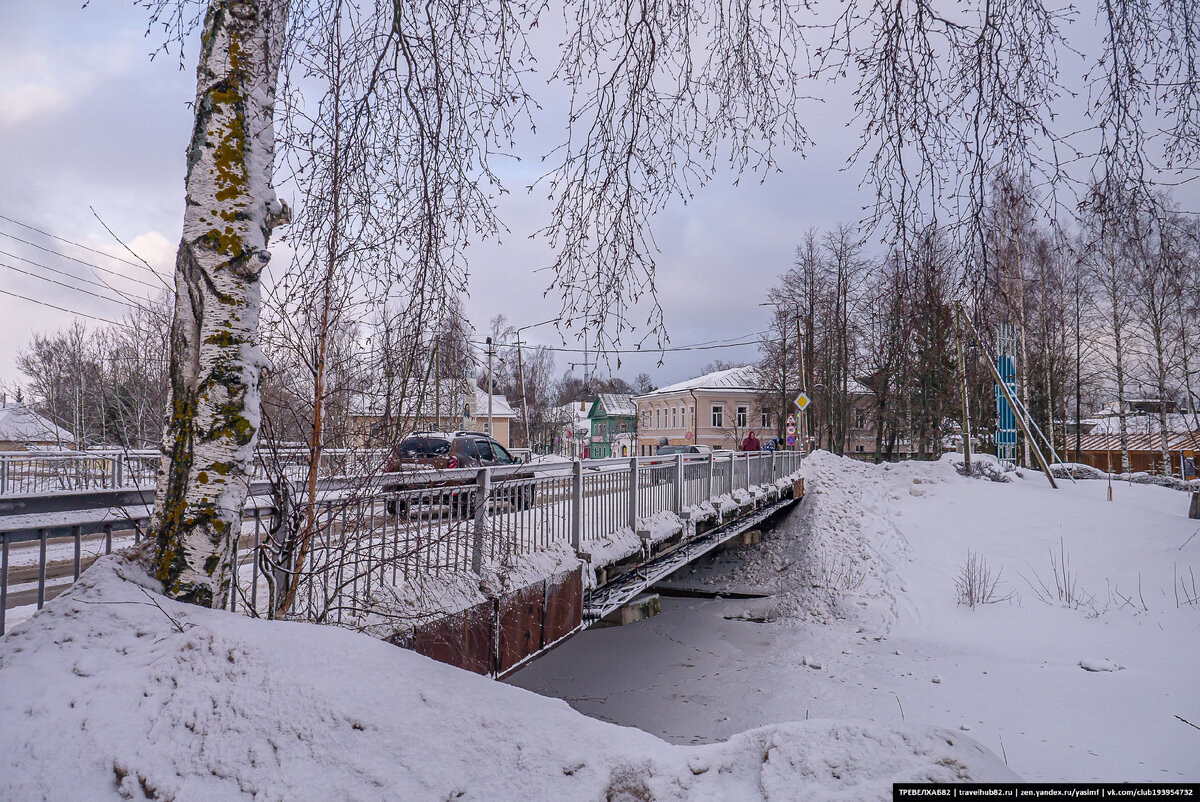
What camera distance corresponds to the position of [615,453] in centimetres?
6103

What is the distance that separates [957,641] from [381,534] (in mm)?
10057

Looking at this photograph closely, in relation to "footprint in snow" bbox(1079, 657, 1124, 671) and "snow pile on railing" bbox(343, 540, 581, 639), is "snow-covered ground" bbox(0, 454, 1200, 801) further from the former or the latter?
"snow pile on railing" bbox(343, 540, 581, 639)

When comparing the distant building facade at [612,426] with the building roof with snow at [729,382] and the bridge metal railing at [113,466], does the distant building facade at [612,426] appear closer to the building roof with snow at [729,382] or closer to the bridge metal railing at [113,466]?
the building roof with snow at [729,382]

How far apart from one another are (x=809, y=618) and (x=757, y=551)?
544cm

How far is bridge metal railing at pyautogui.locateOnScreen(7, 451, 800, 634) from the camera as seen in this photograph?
3.88 m

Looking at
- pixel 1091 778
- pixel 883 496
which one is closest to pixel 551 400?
pixel 883 496

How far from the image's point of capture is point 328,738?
2.03 meters

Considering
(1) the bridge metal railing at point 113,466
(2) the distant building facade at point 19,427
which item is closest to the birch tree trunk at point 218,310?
(1) the bridge metal railing at point 113,466

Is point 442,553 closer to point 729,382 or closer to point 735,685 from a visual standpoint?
point 735,685

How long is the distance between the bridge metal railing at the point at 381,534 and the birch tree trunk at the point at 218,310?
0.53 meters

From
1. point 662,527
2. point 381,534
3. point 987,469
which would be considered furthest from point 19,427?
point 987,469

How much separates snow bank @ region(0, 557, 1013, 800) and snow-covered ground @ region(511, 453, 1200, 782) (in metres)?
3.05

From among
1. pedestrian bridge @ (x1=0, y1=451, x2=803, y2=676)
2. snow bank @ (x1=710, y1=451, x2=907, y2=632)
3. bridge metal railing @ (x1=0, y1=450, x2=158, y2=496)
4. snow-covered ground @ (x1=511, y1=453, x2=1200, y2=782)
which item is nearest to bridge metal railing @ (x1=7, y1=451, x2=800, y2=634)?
pedestrian bridge @ (x1=0, y1=451, x2=803, y2=676)

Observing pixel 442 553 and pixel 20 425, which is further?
pixel 20 425
